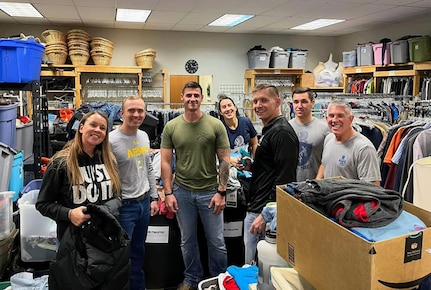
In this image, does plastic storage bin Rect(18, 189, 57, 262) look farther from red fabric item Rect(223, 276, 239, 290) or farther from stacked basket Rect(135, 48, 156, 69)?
stacked basket Rect(135, 48, 156, 69)

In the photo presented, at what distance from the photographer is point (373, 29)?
311 inches

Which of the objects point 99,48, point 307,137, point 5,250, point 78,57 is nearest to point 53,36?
point 78,57

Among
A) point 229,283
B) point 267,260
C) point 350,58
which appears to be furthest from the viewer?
point 350,58

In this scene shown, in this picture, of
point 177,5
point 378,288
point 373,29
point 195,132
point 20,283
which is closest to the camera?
point 378,288

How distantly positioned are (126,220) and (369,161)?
1.65 m

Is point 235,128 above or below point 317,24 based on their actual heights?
below

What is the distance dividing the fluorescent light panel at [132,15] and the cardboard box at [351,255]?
5533 mm

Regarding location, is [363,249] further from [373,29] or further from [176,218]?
[373,29]

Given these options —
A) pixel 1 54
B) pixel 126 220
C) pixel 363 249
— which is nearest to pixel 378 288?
pixel 363 249

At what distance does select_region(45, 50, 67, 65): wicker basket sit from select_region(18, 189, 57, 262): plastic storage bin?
186 inches

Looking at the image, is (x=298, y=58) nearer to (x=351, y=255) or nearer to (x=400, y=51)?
(x=400, y=51)

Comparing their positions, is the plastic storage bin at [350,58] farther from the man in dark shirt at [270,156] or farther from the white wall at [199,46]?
the man in dark shirt at [270,156]

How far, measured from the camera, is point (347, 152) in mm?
2611

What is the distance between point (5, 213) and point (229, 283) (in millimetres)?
1960
